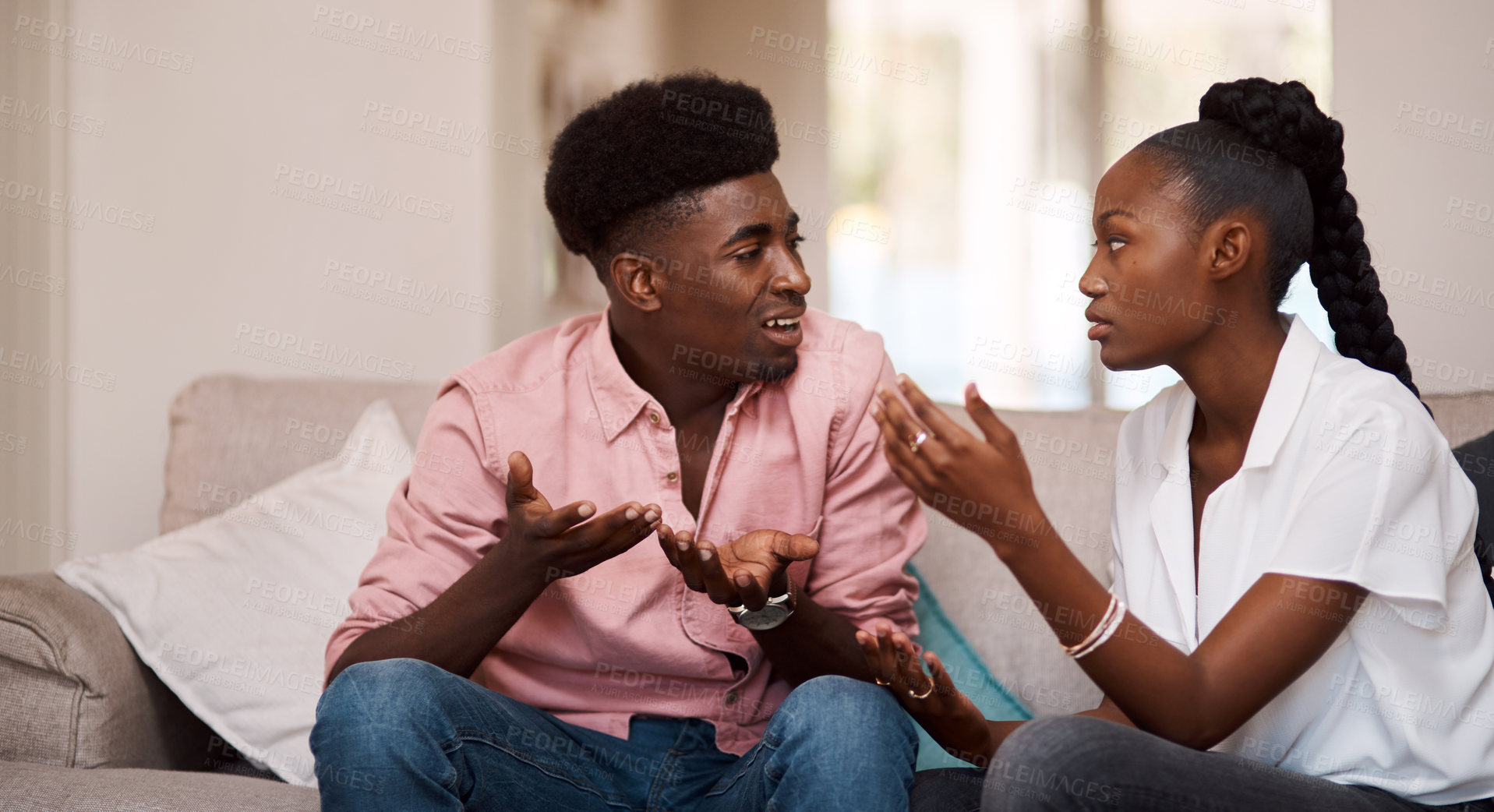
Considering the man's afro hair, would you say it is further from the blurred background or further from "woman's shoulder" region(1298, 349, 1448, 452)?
the blurred background

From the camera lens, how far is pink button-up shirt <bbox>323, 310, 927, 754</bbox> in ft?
4.47

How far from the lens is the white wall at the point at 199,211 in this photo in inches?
94.6

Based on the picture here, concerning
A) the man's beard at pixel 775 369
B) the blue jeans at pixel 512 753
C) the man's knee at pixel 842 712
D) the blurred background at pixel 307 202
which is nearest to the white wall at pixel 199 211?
the blurred background at pixel 307 202

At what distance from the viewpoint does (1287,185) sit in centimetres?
121

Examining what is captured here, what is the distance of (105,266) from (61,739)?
1335 millimetres

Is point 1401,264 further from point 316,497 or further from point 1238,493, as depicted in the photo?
point 316,497

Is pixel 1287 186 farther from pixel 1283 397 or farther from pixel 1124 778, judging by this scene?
pixel 1124 778

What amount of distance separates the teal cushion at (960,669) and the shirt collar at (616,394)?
0.44 m

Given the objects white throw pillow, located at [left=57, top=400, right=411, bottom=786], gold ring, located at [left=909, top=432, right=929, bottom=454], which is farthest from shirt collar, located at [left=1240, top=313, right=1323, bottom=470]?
white throw pillow, located at [left=57, top=400, right=411, bottom=786]

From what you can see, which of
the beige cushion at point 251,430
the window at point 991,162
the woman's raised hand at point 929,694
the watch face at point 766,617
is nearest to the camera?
the woman's raised hand at point 929,694

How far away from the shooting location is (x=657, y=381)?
1.51 meters

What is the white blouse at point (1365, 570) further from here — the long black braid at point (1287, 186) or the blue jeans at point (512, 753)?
the blue jeans at point (512, 753)

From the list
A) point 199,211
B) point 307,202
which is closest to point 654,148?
point 307,202

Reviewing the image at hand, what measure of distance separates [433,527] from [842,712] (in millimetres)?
570
